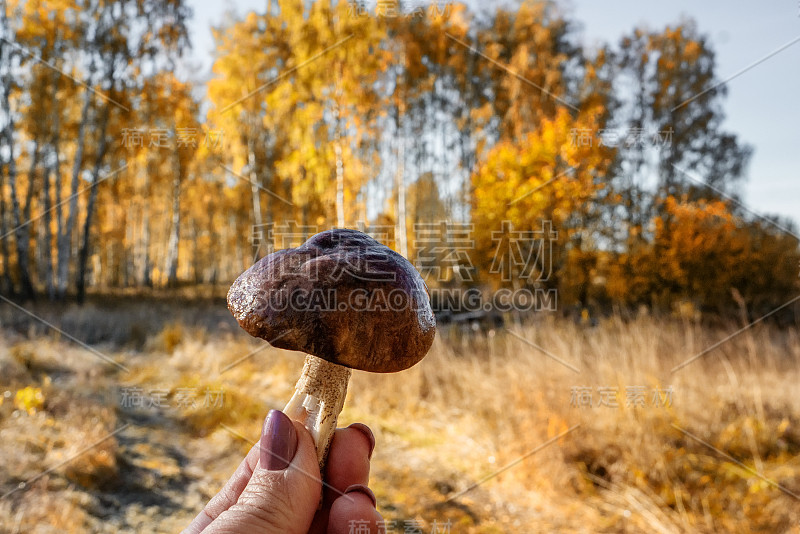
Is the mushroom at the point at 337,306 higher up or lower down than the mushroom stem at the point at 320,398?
higher up

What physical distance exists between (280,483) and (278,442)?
0.12 metres

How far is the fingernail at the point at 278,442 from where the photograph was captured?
3.83 ft

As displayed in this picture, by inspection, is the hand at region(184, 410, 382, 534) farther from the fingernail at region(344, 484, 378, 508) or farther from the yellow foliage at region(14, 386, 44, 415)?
the yellow foliage at region(14, 386, 44, 415)

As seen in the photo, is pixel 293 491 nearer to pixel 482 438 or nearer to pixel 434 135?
pixel 482 438

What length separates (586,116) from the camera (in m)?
10.8

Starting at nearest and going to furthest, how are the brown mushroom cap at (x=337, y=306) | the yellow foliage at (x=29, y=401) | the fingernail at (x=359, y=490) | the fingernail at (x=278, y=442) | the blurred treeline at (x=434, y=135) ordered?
the brown mushroom cap at (x=337, y=306)
the fingernail at (x=278, y=442)
the fingernail at (x=359, y=490)
the yellow foliage at (x=29, y=401)
the blurred treeline at (x=434, y=135)

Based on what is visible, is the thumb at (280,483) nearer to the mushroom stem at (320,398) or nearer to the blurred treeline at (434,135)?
the mushroom stem at (320,398)

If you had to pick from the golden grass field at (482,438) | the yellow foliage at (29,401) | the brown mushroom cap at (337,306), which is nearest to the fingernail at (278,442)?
the brown mushroom cap at (337,306)

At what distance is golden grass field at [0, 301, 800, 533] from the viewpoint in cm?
346

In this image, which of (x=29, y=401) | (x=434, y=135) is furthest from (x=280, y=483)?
(x=434, y=135)

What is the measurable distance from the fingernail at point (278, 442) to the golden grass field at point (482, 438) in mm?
2708

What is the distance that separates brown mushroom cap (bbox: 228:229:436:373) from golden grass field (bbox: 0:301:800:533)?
294 cm

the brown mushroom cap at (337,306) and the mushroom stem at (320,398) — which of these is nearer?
the brown mushroom cap at (337,306)

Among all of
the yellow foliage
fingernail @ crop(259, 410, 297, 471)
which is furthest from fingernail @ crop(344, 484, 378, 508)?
the yellow foliage
